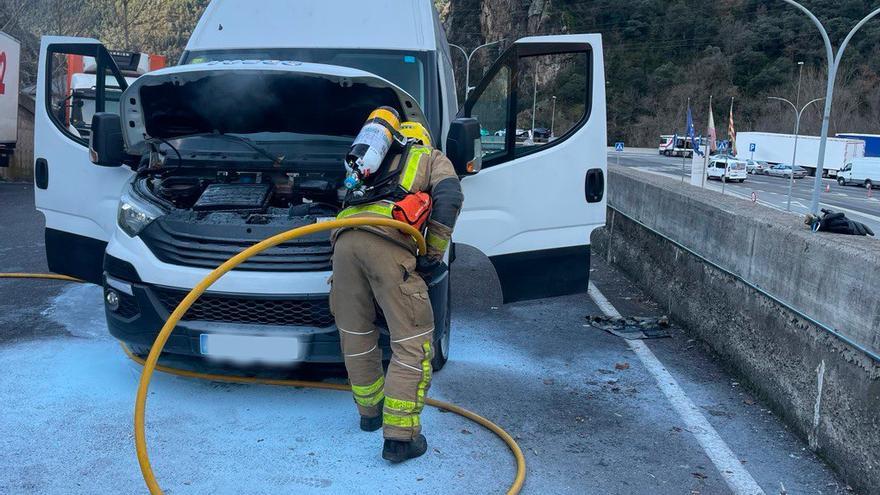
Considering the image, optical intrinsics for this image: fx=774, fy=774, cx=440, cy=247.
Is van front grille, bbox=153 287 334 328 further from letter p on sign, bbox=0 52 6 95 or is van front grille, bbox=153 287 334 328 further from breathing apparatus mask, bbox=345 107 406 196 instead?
letter p on sign, bbox=0 52 6 95

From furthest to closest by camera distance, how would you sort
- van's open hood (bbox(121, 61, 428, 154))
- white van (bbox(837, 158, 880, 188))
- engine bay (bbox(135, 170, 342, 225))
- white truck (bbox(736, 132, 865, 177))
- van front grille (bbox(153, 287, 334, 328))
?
white truck (bbox(736, 132, 865, 177))
white van (bbox(837, 158, 880, 188))
van's open hood (bbox(121, 61, 428, 154))
engine bay (bbox(135, 170, 342, 225))
van front grille (bbox(153, 287, 334, 328))

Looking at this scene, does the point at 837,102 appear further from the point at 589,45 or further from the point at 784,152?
the point at 589,45

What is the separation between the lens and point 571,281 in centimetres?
586

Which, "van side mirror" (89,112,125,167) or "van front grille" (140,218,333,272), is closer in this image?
"van front grille" (140,218,333,272)

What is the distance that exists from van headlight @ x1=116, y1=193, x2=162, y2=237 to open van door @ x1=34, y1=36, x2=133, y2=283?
2.48 ft

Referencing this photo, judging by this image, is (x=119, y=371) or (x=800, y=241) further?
(x=119, y=371)

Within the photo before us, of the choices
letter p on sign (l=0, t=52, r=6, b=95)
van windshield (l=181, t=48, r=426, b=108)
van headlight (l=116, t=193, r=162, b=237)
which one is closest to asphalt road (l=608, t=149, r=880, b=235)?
van windshield (l=181, t=48, r=426, b=108)

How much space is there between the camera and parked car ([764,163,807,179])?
186 feet

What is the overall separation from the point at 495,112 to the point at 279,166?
1.75 m

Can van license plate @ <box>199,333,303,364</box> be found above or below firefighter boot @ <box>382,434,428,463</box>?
above

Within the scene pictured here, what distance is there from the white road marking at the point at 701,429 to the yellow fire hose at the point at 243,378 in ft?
3.50

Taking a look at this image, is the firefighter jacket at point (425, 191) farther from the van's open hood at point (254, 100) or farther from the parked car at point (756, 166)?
the parked car at point (756, 166)

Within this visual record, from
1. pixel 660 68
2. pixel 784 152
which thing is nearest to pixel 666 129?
pixel 660 68

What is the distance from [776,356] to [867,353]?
107cm
